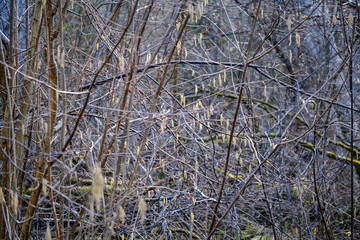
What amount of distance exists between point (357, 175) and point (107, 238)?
5.00 meters

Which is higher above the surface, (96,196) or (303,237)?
(96,196)

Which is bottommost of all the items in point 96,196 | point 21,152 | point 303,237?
point 303,237

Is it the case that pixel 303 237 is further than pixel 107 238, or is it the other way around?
pixel 303 237

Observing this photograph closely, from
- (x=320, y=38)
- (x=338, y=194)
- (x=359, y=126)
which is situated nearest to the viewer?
(x=338, y=194)

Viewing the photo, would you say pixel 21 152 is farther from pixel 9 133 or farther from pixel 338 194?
pixel 338 194

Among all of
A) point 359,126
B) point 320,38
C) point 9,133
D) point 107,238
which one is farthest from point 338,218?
point 9,133

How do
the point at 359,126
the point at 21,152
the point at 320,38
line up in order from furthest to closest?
1. the point at 320,38
2. the point at 359,126
3. the point at 21,152

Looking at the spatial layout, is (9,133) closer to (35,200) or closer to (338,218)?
(35,200)

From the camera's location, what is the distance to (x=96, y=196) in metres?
1.44

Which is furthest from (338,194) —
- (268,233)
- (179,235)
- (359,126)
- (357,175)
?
(179,235)

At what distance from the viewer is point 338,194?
5.52 metres

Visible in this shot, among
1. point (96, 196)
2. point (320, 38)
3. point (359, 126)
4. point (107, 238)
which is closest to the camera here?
point (96, 196)

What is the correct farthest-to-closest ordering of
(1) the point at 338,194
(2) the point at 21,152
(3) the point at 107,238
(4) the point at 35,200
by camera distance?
(1) the point at 338,194, (2) the point at 21,152, (4) the point at 35,200, (3) the point at 107,238

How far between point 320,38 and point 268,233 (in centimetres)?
376
